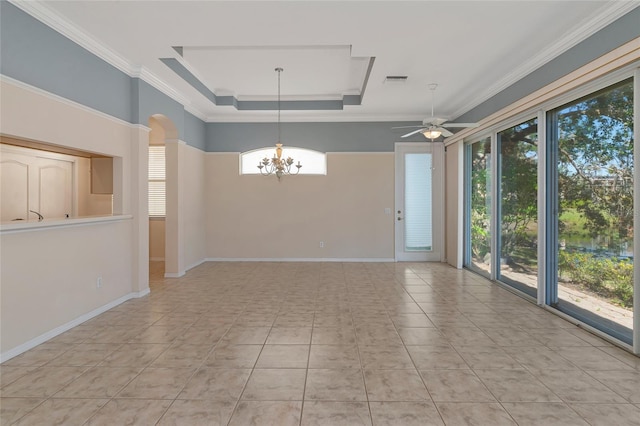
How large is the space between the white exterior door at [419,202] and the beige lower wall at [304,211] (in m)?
0.19

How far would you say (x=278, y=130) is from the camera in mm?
6734

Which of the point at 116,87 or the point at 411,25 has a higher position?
the point at 411,25

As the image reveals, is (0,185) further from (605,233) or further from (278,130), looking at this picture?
(605,233)

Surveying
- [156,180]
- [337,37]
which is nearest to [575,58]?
[337,37]

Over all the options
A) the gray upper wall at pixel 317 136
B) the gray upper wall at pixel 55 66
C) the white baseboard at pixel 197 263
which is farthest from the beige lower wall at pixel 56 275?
the gray upper wall at pixel 317 136

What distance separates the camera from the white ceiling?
9.50 feet

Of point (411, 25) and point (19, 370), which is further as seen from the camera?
point (411, 25)

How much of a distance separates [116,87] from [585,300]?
5629mm

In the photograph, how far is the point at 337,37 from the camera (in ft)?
11.1

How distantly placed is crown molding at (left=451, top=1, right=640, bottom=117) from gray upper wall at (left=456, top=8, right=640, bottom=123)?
0.04 meters

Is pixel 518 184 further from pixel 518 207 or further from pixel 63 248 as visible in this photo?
pixel 63 248

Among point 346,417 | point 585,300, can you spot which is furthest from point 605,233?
point 346,417

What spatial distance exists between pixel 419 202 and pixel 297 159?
265cm

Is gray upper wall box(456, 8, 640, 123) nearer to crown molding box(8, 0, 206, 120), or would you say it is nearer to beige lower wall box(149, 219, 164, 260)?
crown molding box(8, 0, 206, 120)
